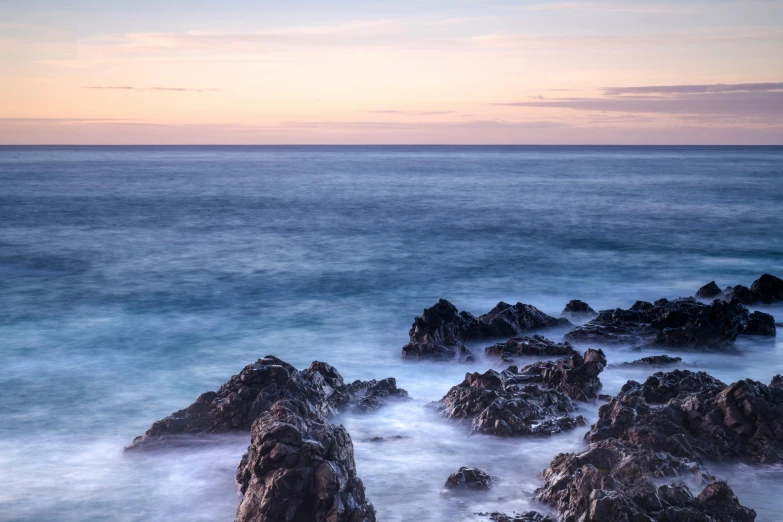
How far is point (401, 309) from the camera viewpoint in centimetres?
2122

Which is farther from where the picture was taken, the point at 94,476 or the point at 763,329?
the point at 763,329

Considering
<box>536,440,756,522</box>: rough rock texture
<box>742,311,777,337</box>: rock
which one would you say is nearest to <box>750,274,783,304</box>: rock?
<box>742,311,777,337</box>: rock

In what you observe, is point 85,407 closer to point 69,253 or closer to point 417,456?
point 417,456

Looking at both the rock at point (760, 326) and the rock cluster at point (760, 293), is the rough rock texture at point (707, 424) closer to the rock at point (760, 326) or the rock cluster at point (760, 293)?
the rock at point (760, 326)

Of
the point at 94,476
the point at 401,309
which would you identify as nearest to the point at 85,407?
the point at 94,476

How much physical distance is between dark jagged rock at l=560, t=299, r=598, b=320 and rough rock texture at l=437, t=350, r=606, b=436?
220 inches

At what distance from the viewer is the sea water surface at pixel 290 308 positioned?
32.7 feet

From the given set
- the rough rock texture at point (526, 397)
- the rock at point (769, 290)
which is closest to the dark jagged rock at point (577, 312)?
the rock at point (769, 290)

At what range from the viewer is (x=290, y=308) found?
2125cm

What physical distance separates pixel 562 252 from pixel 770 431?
70.1 feet

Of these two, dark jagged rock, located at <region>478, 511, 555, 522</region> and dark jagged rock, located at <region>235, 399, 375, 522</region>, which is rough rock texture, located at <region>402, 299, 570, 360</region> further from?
dark jagged rock, located at <region>235, 399, 375, 522</region>

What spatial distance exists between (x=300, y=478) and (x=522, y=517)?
2.66m

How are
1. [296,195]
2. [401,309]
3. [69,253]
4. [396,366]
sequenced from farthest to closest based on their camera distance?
[296,195] → [69,253] → [401,309] → [396,366]

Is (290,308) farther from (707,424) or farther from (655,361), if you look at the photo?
(707,424)
